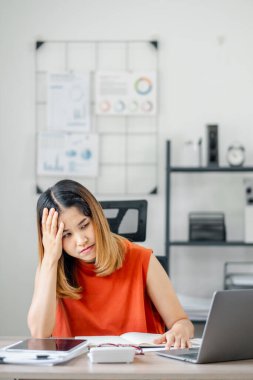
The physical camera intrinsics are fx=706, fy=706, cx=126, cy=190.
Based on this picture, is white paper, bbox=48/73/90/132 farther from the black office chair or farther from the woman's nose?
the woman's nose

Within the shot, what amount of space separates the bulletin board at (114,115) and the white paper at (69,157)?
2 cm

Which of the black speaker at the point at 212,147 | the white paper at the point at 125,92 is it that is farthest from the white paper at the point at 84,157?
the black speaker at the point at 212,147

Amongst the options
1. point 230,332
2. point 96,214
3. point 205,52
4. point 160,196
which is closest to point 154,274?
point 96,214

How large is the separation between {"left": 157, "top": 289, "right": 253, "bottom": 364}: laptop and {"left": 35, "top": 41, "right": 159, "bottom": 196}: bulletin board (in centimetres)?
221

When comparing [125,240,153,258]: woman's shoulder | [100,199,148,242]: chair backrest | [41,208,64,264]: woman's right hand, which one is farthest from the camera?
[100,199,148,242]: chair backrest

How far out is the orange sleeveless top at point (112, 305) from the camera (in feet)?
6.93

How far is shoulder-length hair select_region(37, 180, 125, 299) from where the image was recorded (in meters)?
2.05

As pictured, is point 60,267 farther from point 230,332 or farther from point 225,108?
point 225,108

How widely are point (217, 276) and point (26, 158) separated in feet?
3.93

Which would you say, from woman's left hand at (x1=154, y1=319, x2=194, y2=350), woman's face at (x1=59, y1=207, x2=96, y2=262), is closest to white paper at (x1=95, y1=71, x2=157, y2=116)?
woman's face at (x1=59, y1=207, x2=96, y2=262)

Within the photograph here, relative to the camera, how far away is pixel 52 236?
1988 mm

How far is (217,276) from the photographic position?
3.74 meters

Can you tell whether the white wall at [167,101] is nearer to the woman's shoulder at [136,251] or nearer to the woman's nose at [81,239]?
the woman's shoulder at [136,251]

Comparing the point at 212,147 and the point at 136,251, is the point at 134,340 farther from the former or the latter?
the point at 212,147
